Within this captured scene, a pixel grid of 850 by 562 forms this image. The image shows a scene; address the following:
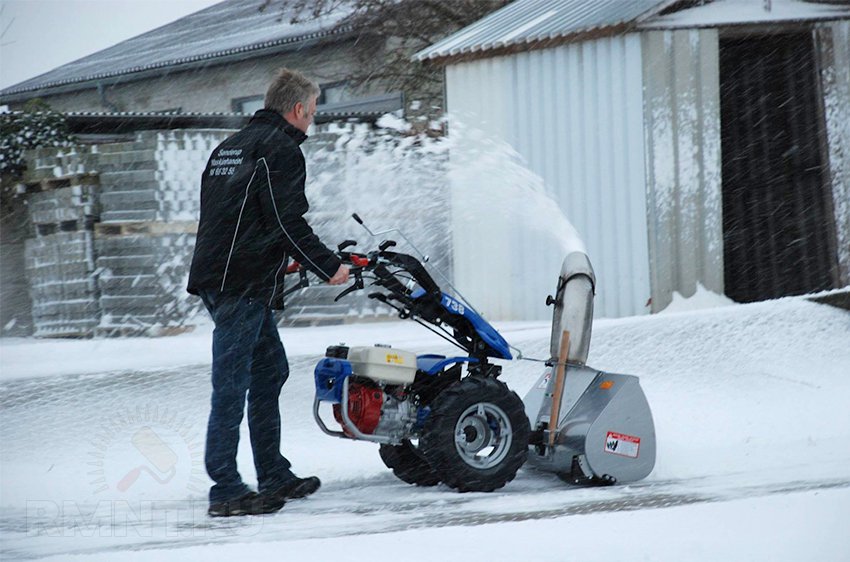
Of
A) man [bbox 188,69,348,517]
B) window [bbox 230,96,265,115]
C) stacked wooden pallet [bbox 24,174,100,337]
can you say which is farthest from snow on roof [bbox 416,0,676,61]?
window [bbox 230,96,265,115]

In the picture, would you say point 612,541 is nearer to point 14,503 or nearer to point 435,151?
point 14,503

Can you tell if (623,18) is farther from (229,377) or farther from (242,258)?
(229,377)

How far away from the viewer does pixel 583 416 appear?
5.39 meters

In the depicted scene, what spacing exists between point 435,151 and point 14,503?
24.4 feet

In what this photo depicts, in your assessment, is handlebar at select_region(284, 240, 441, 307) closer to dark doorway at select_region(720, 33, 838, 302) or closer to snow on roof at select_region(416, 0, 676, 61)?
snow on roof at select_region(416, 0, 676, 61)

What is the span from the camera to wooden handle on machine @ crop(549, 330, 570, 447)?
17.8ft

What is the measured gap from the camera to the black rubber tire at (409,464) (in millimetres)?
5602

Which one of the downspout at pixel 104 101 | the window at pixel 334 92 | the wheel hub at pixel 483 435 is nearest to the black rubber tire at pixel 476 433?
the wheel hub at pixel 483 435

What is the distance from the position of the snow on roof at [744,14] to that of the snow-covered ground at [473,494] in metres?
2.76

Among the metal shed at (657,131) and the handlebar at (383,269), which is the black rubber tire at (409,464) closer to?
the handlebar at (383,269)

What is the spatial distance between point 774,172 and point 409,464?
7.66 meters

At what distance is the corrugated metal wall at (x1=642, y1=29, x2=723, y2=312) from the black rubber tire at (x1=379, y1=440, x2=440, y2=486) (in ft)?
17.3

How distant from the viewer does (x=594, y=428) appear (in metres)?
5.30

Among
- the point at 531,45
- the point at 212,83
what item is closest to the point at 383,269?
the point at 531,45
